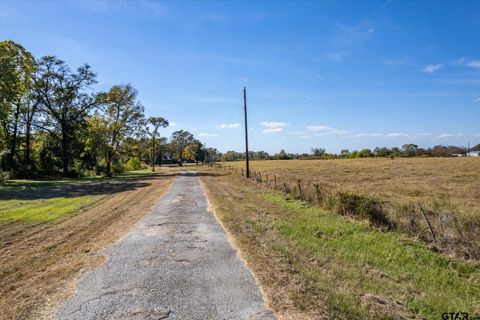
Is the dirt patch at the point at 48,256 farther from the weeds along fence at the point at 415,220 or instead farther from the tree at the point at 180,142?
the tree at the point at 180,142

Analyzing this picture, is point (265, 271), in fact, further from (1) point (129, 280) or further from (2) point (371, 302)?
(1) point (129, 280)

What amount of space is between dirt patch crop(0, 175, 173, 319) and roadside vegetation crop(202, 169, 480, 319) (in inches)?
133

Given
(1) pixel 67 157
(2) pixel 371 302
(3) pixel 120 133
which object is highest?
(3) pixel 120 133

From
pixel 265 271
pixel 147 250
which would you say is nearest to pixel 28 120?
pixel 147 250

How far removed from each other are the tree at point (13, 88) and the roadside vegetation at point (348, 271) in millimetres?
28230

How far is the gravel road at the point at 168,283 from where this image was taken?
486 cm

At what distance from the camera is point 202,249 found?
26.9 ft

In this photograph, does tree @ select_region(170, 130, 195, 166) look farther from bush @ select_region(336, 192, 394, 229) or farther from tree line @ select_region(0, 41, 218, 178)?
bush @ select_region(336, 192, 394, 229)

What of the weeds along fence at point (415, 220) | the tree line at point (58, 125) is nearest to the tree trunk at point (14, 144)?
the tree line at point (58, 125)

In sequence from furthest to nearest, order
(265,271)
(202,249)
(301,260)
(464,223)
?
(464,223), (202,249), (301,260), (265,271)

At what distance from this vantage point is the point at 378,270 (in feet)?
25.0

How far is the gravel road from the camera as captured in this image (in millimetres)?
4859

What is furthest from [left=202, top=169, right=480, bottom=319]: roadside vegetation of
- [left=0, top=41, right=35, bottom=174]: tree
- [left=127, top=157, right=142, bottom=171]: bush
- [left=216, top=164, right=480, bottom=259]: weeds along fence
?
[left=127, top=157, right=142, bottom=171]: bush

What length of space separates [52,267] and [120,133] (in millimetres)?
45953
